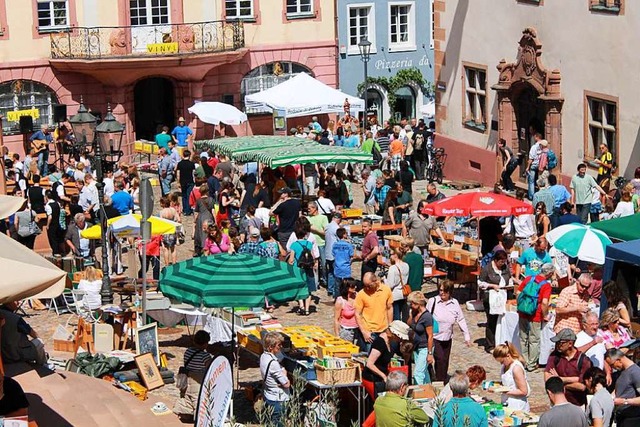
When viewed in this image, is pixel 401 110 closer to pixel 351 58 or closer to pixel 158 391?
pixel 351 58

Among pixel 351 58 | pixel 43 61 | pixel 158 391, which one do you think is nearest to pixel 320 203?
pixel 158 391

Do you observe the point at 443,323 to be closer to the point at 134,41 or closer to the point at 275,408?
the point at 275,408

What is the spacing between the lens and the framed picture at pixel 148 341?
65.9ft

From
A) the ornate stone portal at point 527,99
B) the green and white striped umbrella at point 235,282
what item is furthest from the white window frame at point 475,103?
the green and white striped umbrella at point 235,282

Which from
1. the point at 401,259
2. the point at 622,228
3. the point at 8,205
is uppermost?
the point at 8,205

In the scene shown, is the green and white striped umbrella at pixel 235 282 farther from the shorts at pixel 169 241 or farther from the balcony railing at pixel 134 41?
the balcony railing at pixel 134 41

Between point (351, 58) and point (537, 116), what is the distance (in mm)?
16610

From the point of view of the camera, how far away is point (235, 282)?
18.1 metres

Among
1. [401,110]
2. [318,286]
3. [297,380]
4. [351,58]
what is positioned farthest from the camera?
[401,110]

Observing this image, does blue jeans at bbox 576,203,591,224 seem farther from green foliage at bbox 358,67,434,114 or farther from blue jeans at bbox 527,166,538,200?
green foliage at bbox 358,67,434,114

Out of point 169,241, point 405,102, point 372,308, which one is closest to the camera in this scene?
point 372,308

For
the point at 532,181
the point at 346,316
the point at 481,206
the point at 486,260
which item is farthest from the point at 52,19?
the point at 346,316

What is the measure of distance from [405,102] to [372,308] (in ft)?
113

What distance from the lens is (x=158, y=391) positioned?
63.1 ft
